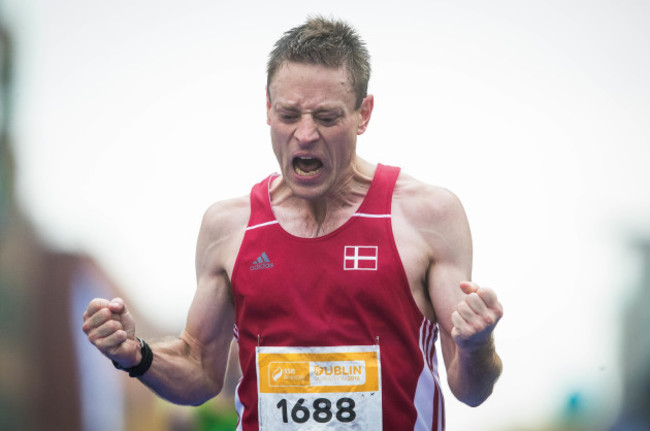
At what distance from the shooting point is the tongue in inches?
107

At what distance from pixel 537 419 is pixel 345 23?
405cm

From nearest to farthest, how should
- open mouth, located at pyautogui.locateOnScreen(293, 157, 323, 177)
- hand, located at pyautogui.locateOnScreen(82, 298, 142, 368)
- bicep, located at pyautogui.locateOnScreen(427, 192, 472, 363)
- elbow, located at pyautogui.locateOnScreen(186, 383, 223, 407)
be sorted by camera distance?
hand, located at pyautogui.locateOnScreen(82, 298, 142, 368) < bicep, located at pyautogui.locateOnScreen(427, 192, 472, 363) < open mouth, located at pyautogui.locateOnScreen(293, 157, 323, 177) < elbow, located at pyautogui.locateOnScreen(186, 383, 223, 407)

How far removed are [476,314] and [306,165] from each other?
86 centimetres

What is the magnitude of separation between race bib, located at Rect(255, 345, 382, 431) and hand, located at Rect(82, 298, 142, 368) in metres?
0.48

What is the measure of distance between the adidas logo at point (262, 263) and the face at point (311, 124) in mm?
262

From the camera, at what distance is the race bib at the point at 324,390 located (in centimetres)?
254

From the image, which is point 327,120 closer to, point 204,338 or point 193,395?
point 204,338

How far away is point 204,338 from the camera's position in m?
2.98

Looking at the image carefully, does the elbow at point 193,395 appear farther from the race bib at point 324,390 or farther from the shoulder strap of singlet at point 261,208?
the shoulder strap of singlet at point 261,208

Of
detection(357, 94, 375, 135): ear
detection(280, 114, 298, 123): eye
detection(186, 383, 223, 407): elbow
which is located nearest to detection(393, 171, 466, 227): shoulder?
detection(357, 94, 375, 135): ear

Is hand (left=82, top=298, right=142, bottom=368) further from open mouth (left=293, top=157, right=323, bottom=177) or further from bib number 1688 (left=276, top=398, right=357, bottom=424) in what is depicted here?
open mouth (left=293, top=157, right=323, bottom=177)

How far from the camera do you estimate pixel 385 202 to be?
9.08 feet

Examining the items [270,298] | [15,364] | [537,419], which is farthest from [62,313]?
[270,298]

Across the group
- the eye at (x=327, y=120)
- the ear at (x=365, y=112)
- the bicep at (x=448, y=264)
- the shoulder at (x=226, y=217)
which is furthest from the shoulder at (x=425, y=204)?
the shoulder at (x=226, y=217)
